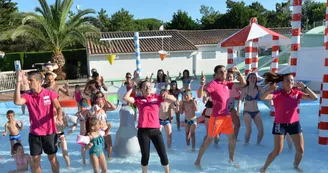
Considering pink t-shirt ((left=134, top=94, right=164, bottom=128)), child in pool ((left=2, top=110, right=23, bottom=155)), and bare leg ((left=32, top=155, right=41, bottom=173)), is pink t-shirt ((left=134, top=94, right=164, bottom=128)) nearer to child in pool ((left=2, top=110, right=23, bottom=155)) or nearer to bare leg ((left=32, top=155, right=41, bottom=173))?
bare leg ((left=32, top=155, right=41, bottom=173))

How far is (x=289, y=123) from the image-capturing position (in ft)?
15.9

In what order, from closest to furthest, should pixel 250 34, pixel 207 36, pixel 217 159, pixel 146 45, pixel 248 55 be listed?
1. pixel 217 159
2. pixel 250 34
3. pixel 248 55
4. pixel 146 45
5. pixel 207 36

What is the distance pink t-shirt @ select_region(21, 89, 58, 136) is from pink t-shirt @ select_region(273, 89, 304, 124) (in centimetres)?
347

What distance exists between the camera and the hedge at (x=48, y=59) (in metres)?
25.9

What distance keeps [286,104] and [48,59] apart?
2521 centimetres

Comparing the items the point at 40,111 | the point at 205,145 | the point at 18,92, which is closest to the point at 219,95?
the point at 205,145

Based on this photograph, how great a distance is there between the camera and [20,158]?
17.3 feet

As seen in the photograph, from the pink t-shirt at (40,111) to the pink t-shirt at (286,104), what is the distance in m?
3.47

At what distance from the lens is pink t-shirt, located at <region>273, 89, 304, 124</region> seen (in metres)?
4.82

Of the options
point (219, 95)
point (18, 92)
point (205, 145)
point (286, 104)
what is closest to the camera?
point (18, 92)

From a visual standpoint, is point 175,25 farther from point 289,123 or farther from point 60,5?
point 289,123

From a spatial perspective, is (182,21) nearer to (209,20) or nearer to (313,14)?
(209,20)

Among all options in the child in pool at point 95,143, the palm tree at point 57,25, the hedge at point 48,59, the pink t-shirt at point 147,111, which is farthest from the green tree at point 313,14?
the child in pool at point 95,143

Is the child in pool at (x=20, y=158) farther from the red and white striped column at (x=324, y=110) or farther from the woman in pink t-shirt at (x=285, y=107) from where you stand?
the red and white striped column at (x=324, y=110)
